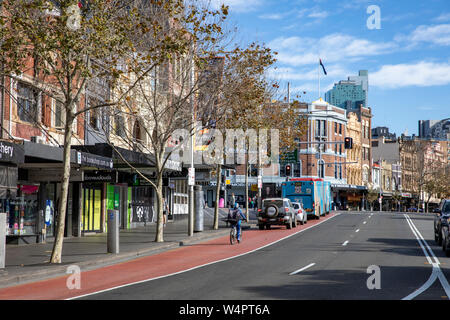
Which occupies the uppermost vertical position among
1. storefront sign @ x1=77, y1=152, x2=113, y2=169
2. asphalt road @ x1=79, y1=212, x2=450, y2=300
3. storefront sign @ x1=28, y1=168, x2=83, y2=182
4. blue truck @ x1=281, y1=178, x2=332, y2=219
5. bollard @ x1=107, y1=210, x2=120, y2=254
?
storefront sign @ x1=77, y1=152, x2=113, y2=169

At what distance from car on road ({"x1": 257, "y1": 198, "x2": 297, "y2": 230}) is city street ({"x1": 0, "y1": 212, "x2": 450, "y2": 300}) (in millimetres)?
10756

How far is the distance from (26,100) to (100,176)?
223 inches

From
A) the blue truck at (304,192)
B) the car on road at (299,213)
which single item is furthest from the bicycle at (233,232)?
the blue truck at (304,192)

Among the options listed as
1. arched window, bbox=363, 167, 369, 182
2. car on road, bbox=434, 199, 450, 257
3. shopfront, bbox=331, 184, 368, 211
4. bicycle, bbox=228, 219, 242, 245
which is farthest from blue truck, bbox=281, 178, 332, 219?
arched window, bbox=363, 167, 369, 182

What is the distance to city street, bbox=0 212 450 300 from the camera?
11.6 meters

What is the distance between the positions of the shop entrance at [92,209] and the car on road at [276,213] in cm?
958

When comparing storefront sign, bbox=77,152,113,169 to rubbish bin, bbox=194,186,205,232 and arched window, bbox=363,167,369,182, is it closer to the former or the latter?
rubbish bin, bbox=194,186,205,232

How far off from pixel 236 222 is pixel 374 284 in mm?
12726

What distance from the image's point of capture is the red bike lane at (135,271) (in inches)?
491

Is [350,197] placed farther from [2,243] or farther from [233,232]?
[2,243]

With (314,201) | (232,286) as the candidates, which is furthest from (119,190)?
(232,286)

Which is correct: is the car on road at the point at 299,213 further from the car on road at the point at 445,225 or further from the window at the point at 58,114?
the window at the point at 58,114

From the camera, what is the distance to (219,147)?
34469mm
